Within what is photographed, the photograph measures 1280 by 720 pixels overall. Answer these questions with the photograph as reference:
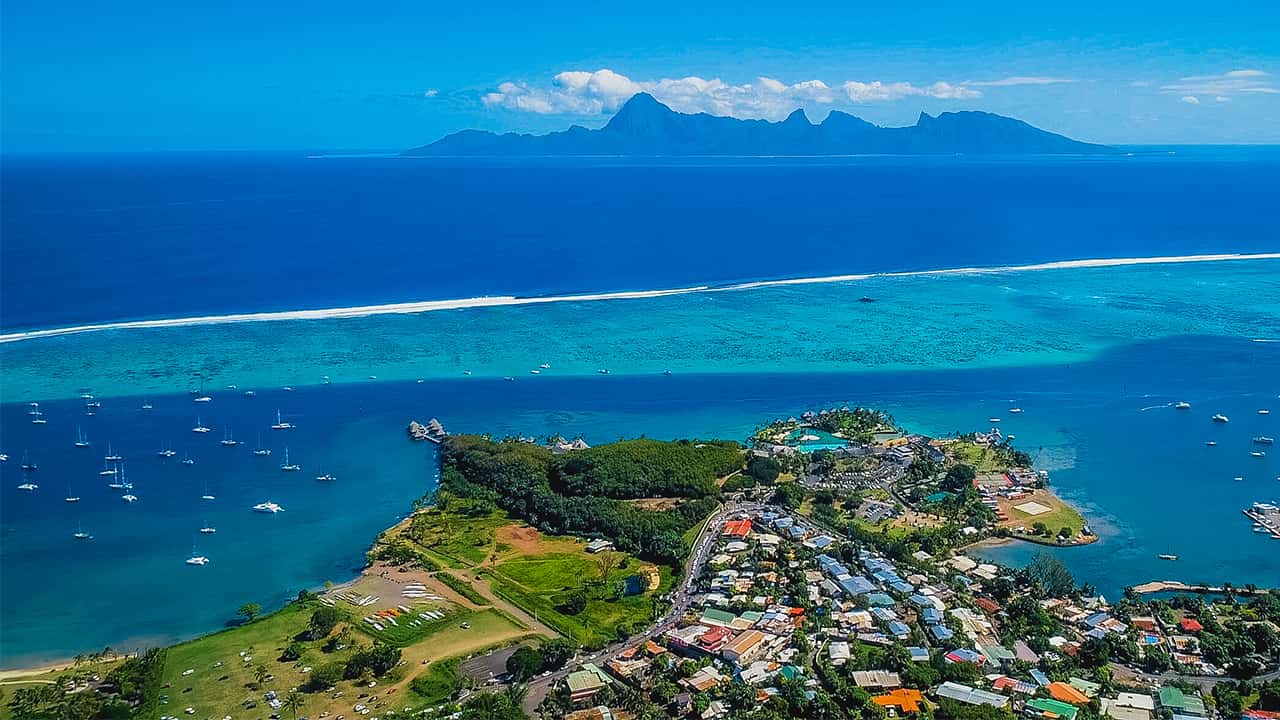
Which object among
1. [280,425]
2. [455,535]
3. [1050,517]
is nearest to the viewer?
[455,535]

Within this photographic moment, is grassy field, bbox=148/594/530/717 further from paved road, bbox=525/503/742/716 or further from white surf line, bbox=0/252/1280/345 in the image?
white surf line, bbox=0/252/1280/345

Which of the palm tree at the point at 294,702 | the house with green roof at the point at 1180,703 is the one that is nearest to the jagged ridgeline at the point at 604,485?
the palm tree at the point at 294,702

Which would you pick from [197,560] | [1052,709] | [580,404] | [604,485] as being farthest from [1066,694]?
[580,404]

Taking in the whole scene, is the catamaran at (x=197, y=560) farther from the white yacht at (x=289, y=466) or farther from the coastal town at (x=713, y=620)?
the white yacht at (x=289, y=466)

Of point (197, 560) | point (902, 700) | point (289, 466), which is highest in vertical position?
point (289, 466)

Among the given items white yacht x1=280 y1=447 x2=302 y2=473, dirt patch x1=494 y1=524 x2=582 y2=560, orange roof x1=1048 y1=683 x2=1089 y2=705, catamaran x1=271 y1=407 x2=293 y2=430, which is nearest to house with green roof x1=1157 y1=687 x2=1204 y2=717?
orange roof x1=1048 y1=683 x2=1089 y2=705

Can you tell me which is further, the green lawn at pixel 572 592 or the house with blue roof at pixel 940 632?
the green lawn at pixel 572 592

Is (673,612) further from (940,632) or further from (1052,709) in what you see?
(1052,709)
